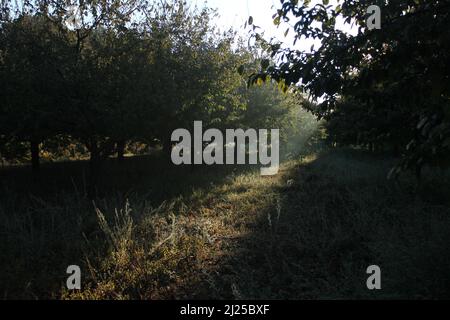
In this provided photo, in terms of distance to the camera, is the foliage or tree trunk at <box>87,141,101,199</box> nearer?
the foliage

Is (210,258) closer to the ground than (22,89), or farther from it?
closer to the ground

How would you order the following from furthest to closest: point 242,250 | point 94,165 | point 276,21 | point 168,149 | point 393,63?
1. point 168,149
2. point 94,165
3. point 242,250
4. point 276,21
5. point 393,63

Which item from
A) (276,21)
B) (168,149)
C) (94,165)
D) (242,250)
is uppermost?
(276,21)

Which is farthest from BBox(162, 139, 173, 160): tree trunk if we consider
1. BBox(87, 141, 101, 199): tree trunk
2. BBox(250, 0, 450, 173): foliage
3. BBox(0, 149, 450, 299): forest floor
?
BBox(250, 0, 450, 173): foliage

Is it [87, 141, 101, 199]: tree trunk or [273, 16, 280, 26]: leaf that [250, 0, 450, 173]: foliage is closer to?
[273, 16, 280, 26]: leaf

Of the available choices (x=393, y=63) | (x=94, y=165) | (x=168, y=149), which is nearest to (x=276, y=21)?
(x=393, y=63)

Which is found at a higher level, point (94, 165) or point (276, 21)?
point (276, 21)

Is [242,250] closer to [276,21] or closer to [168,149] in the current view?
[276,21]

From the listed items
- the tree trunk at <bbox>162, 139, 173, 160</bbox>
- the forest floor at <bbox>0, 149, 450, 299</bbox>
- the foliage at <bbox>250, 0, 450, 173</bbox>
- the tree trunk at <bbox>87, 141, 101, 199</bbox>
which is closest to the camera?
the foliage at <bbox>250, 0, 450, 173</bbox>

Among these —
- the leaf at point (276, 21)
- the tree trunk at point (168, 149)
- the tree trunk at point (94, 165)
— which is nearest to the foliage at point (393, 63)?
the leaf at point (276, 21)
